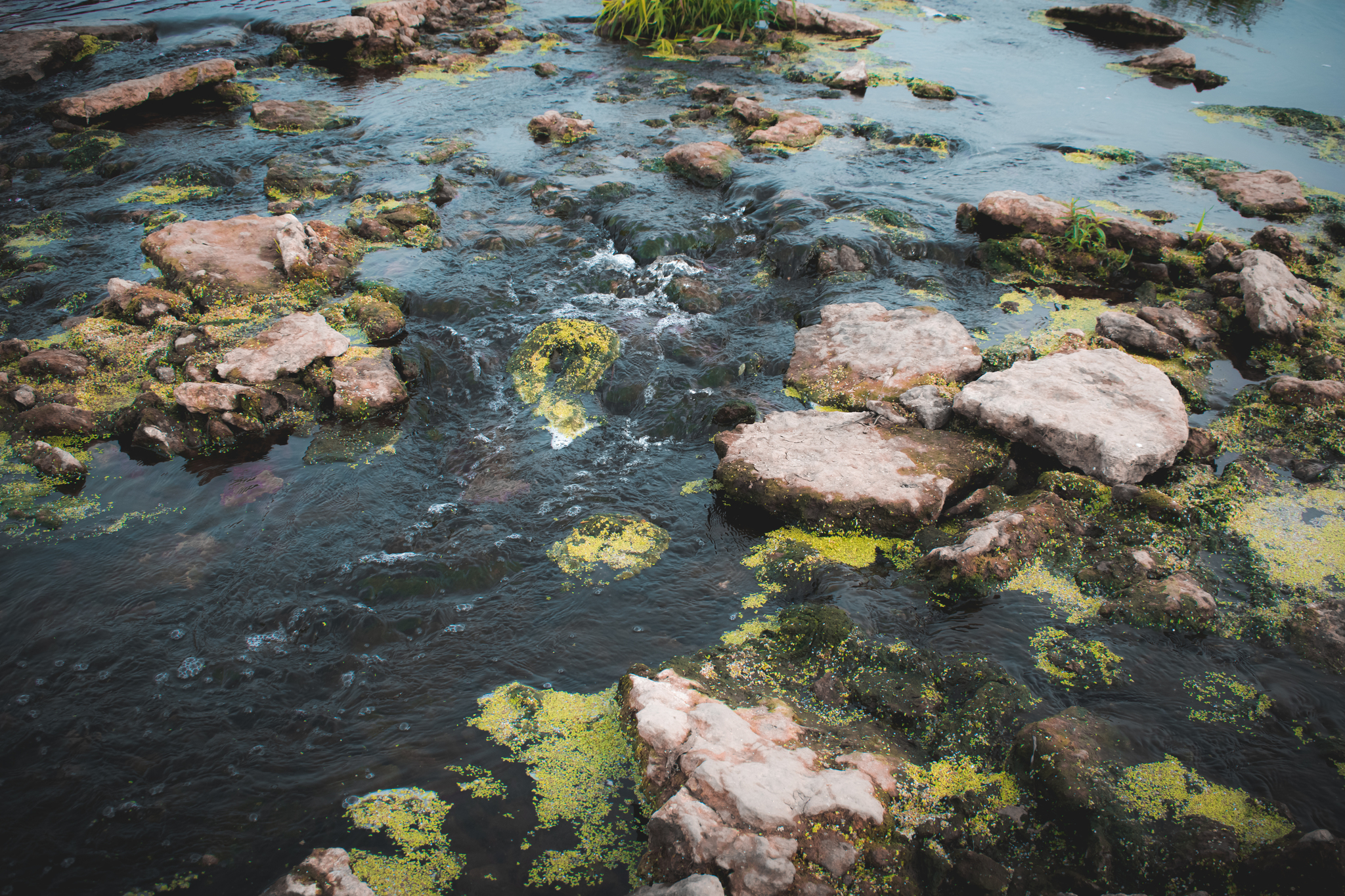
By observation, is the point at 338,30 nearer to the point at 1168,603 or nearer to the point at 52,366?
the point at 52,366

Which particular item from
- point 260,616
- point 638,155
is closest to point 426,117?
point 638,155

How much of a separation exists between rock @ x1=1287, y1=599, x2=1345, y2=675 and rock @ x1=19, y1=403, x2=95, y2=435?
26.0 feet

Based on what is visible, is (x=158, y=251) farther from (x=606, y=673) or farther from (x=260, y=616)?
(x=606, y=673)

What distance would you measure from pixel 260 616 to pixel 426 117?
364 inches

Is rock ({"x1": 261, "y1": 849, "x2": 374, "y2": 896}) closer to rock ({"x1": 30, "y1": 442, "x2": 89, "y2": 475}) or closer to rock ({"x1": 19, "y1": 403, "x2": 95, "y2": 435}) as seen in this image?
rock ({"x1": 30, "y1": 442, "x2": 89, "y2": 475})

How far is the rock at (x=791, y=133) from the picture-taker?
407 inches

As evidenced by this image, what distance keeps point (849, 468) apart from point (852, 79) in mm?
9814

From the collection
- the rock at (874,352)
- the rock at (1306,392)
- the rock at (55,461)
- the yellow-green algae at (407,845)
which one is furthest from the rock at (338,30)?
the rock at (1306,392)

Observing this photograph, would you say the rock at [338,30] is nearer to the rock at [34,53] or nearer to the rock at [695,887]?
the rock at [34,53]

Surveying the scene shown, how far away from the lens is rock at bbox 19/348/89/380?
5.77 m

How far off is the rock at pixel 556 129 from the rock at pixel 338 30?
16.2 feet

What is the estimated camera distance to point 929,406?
5441mm

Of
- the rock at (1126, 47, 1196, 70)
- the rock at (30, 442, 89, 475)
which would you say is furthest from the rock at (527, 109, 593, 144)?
the rock at (1126, 47, 1196, 70)

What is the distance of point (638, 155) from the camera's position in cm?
1005
